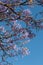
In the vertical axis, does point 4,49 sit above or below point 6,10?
below

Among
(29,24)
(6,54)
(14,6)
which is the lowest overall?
(6,54)

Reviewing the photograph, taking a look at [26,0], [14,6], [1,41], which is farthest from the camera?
[1,41]

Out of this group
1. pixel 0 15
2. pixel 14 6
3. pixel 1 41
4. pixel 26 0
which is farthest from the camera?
pixel 1 41

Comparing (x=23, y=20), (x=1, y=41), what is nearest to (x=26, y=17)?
(x=23, y=20)

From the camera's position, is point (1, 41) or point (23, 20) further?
point (1, 41)

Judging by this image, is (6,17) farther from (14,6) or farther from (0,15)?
(14,6)

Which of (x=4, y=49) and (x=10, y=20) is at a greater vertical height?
(x=10, y=20)

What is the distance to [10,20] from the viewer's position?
39.1 feet

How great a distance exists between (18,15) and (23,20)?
285 millimetres

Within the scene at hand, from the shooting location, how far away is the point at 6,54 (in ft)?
44.4

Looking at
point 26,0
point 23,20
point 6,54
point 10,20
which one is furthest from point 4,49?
point 26,0

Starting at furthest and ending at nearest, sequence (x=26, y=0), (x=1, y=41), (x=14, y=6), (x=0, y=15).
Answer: (x=1, y=41)
(x=0, y=15)
(x=14, y=6)
(x=26, y=0)

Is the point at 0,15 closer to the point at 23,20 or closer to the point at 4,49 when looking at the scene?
the point at 23,20

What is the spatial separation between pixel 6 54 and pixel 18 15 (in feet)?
10.7
